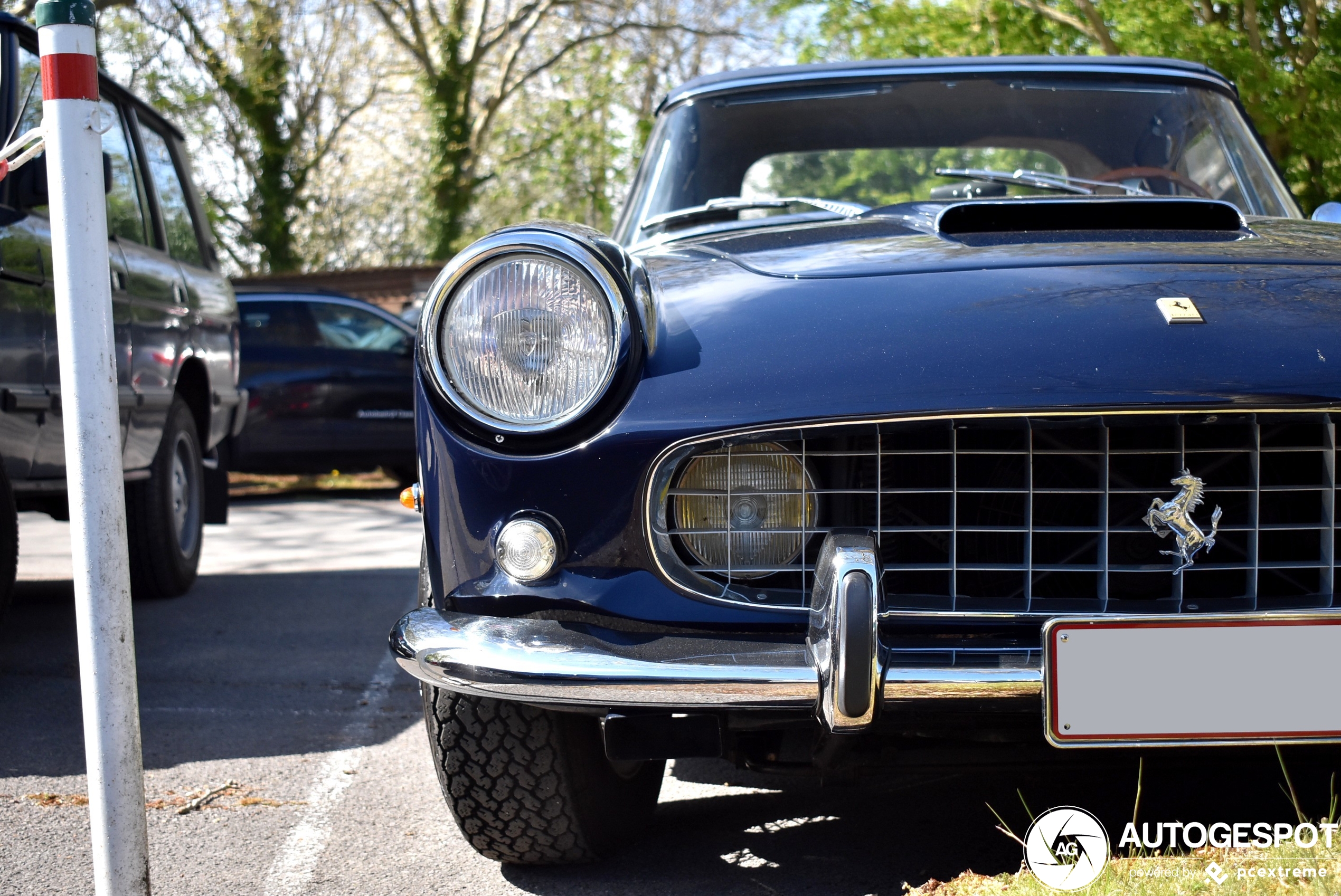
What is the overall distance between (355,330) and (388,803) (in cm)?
652

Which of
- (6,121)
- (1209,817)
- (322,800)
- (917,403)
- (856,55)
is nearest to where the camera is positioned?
(917,403)

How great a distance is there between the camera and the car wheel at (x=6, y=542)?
3096 mm

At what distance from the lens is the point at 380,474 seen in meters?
10.5

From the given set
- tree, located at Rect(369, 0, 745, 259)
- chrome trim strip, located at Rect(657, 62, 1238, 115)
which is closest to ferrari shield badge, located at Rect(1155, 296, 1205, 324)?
chrome trim strip, located at Rect(657, 62, 1238, 115)

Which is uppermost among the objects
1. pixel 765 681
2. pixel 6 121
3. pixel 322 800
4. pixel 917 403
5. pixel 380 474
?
pixel 6 121

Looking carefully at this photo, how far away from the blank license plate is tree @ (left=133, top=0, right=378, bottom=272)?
16.0 m

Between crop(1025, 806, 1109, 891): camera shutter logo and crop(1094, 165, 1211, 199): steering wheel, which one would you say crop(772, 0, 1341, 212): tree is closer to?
crop(1094, 165, 1211, 199): steering wheel

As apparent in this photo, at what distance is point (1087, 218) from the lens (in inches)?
89.9

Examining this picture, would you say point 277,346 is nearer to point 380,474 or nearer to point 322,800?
point 380,474

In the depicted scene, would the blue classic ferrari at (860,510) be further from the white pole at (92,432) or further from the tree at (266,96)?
the tree at (266,96)

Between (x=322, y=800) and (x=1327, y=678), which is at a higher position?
(x=1327, y=678)

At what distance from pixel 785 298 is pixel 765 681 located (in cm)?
63

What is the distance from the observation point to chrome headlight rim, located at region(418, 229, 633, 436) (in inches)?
73.7

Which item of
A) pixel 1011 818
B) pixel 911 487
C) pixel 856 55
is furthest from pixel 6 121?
pixel 856 55
